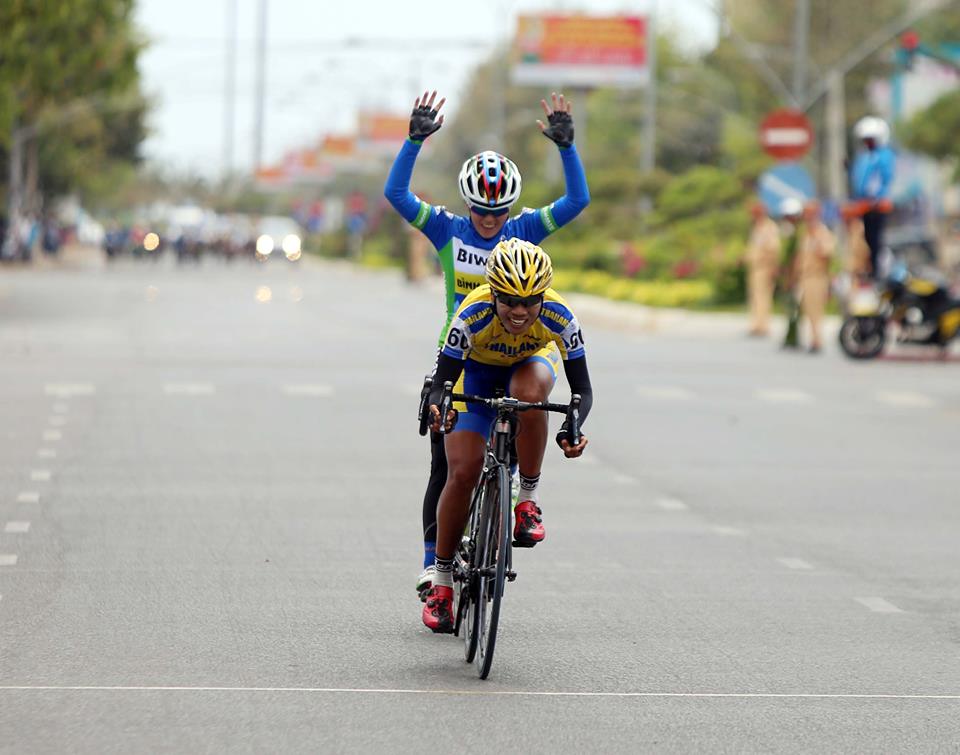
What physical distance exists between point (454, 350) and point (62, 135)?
253 feet

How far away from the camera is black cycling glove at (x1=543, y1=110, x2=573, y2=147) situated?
31.7 feet

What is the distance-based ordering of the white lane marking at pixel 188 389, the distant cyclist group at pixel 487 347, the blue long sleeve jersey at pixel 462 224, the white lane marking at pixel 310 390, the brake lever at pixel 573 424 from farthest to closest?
the white lane marking at pixel 310 390 → the white lane marking at pixel 188 389 → the blue long sleeve jersey at pixel 462 224 → the brake lever at pixel 573 424 → the distant cyclist group at pixel 487 347

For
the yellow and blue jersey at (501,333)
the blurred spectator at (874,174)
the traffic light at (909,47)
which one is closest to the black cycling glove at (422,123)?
the yellow and blue jersey at (501,333)

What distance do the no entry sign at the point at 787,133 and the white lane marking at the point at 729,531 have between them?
22528 mm

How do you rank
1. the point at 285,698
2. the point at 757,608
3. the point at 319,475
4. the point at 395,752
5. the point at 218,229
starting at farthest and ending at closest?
the point at 218,229
the point at 319,475
the point at 757,608
the point at 285,698
the point at 395,752

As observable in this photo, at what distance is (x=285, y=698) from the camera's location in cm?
770

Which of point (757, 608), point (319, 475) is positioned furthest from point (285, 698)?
point (319, 475)

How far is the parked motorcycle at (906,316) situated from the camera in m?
27.0

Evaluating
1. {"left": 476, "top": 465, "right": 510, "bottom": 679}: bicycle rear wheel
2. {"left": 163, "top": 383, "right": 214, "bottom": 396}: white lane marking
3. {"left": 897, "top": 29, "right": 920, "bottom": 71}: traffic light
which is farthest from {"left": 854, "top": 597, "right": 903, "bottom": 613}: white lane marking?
{"left": 897, "top": 29, "right": 920, "bottom": 71}: traffic light

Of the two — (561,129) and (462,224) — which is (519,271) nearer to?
(462,224)

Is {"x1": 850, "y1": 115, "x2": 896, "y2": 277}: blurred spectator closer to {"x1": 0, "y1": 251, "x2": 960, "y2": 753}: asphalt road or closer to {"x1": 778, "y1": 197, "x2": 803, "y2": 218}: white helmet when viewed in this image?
{"x1": 0, "y1": 251, "x2": 960, "y2": 753}: asphalt road

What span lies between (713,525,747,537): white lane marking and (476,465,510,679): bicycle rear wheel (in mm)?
4235

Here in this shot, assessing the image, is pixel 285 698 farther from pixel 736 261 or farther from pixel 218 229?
pixel 218 229

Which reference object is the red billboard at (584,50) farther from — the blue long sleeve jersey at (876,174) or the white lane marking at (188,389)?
the white lane marking at (188,389)
